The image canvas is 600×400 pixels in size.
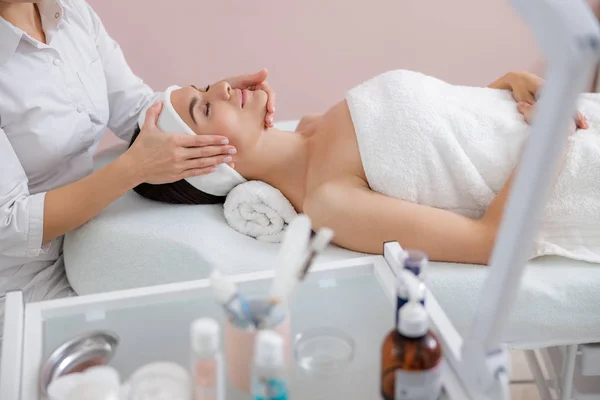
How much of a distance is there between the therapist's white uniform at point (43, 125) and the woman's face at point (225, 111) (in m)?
0.21

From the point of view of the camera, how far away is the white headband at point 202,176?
142 cm

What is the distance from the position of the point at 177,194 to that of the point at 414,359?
2.75ft

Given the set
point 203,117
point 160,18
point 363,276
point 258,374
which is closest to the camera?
point 258,374

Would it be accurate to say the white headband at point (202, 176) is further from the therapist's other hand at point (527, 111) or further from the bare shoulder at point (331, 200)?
the therapist's other hand at point (527, 111)

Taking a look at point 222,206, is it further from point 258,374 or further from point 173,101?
point 258,374

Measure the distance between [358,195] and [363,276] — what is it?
0.25 metres

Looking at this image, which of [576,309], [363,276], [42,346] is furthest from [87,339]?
[576,309]

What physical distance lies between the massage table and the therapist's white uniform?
94 millimetres

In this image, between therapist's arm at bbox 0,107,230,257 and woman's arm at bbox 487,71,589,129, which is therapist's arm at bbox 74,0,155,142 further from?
woman's arm at bbox 487,71,589,129

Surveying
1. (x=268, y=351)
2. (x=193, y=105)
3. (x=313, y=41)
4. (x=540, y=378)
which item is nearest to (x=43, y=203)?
(x=193, y=105)

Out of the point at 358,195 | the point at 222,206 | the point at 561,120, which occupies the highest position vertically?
the point at 561,120

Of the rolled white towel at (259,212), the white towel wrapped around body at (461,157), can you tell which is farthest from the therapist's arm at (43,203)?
the white towel wrapped around body at (461,157)

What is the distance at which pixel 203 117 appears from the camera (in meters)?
1.44

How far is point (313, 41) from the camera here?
7.80ft
